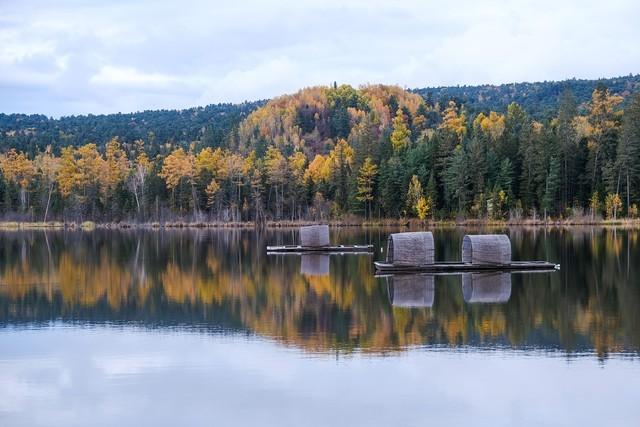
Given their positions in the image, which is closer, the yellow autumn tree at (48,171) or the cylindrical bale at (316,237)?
the cylindrical bale at (316,237)

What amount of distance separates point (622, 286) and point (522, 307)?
23.1ft

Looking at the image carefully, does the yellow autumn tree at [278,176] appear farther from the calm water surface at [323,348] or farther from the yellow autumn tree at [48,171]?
the calm water surface at [323,348]

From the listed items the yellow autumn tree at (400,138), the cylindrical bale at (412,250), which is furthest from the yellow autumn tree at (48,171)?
the cylindrical bale at (412,250)

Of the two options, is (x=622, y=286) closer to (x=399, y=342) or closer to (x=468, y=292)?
(x=468, y=292)

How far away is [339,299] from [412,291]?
3.15 metres

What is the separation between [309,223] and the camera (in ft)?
339

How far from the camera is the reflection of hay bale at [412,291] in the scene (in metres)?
31.2

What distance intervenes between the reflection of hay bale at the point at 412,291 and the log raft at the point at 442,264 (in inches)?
47.4

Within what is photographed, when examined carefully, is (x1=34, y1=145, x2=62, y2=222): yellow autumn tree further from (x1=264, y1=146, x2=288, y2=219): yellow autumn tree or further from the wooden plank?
the wooden plank

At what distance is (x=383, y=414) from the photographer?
17406 millimetres

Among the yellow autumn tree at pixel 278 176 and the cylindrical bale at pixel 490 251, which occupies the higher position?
the yellow autumn tree at pixel 278 176

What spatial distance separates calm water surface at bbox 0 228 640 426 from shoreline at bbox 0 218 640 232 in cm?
4464

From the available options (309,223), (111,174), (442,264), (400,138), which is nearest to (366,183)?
A: (309,223)

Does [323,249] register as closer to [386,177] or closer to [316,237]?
[316,237]
